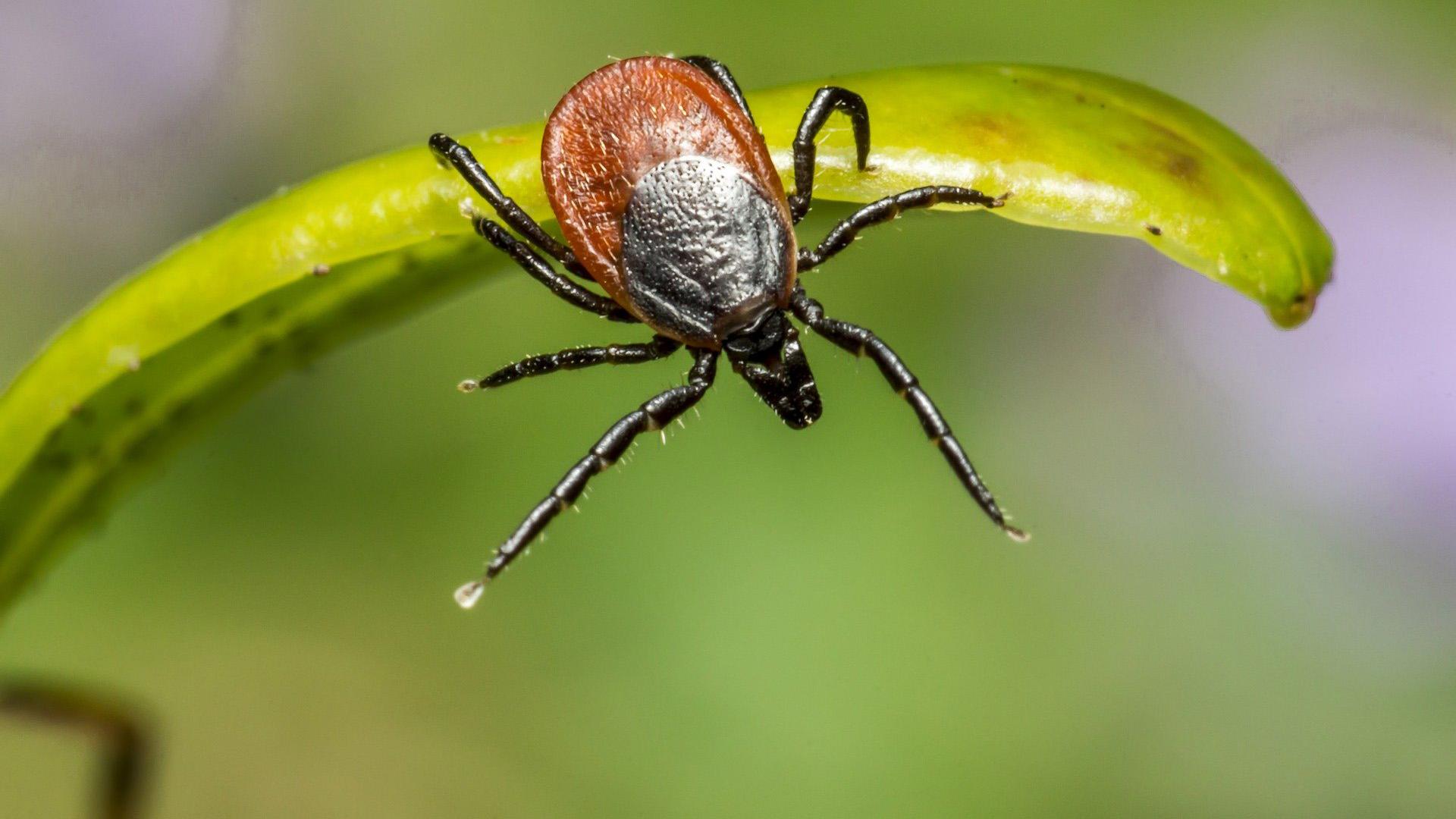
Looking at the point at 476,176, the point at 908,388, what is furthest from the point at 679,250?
the point at 476,176

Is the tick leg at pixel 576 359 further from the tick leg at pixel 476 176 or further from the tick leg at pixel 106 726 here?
the tick leg at pixel 106 726

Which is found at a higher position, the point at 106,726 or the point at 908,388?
the point at 106,726

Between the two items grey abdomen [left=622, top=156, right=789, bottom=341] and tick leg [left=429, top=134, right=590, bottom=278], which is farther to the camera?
grey abdomen [left=622, top=156, right=789, bottom=341]

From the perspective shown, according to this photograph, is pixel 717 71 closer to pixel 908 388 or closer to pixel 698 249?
pixel 698 249

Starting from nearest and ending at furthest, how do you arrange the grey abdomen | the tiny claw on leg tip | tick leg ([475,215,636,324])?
1. tick leg ([475,215,636,324])
2. the tiny claw on leg tip
3. the grey abdomen

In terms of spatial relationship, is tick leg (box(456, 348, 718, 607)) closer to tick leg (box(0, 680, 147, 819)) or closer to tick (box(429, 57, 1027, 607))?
tick (box(429, 57, 1027, 607))

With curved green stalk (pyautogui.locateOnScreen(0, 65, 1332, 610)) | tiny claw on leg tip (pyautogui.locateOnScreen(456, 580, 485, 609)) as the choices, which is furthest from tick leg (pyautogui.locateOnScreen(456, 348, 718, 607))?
curved green stalk (pyautogui.locateOnScreen(0, 65, 1332, 610))

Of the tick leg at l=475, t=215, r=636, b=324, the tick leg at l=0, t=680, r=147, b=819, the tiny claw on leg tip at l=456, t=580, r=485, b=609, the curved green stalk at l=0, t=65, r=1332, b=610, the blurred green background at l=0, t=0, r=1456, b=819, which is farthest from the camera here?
the blurred green background at l=0, t=0, r=1456, b=819

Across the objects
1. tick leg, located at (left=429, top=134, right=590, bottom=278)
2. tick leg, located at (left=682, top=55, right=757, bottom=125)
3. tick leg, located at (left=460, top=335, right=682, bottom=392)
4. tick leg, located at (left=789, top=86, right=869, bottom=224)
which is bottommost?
tick leg, located at (left=789, top=86, right=869, bottom=224)
